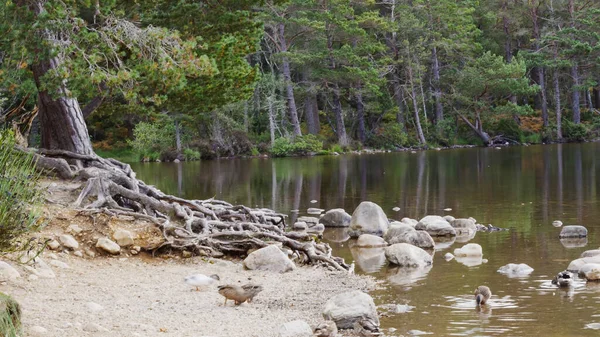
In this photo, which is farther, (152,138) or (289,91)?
(289,91)

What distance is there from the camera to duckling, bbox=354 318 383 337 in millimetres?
8386

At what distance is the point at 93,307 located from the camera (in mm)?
7797

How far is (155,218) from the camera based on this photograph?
40.5 feet

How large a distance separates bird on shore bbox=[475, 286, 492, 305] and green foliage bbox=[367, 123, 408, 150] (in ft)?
144

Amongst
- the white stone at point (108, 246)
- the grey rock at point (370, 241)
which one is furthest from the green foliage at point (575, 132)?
the white stone at point (108, 246)

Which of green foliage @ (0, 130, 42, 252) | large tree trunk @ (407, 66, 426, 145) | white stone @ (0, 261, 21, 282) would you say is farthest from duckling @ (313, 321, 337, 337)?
large tree trunk @ (407, 66, 426, 145)

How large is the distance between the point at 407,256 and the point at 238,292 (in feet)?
15.1

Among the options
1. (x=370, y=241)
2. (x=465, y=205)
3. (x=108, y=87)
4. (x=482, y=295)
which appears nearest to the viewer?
(x=482, y=295)

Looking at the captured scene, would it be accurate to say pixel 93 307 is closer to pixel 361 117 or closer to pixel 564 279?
pixel 564 279

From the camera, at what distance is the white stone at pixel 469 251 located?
13.6 meters

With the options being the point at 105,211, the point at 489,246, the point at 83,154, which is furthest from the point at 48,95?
the point at 489,246

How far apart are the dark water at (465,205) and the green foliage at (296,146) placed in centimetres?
280

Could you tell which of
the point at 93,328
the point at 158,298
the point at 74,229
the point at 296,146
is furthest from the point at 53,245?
the point at 296,146

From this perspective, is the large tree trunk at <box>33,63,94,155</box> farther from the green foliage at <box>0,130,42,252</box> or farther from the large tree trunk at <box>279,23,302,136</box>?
the large tree trunk at <box>279,23,302,136</box>
